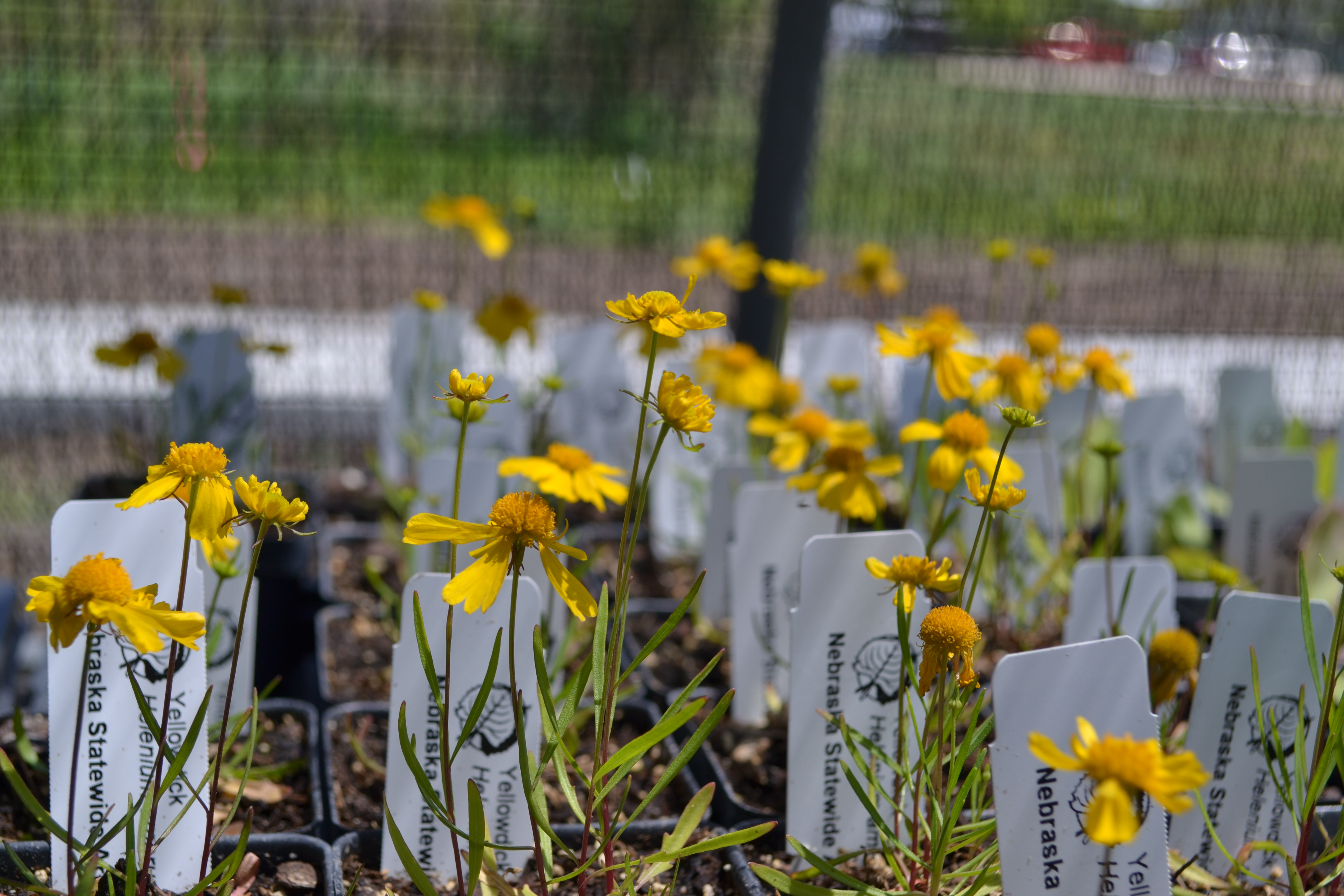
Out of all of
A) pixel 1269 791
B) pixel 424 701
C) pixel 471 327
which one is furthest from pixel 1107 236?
pixel 424 701

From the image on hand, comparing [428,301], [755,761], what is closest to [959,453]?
[755,761]

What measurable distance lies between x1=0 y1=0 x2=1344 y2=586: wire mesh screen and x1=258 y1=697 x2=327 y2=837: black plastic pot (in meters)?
0.60

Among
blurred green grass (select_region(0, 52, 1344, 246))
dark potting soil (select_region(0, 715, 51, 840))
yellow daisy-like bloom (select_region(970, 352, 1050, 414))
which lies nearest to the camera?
dark potting soil (select_region(0, 715, 51, 840))

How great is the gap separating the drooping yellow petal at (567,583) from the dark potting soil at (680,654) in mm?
482

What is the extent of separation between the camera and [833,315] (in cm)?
205

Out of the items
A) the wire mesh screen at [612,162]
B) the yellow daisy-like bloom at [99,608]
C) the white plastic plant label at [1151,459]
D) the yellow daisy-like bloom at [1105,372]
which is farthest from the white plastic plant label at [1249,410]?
the yellow daisy-like bloom at [99,608]

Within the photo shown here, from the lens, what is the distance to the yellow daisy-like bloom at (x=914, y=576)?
627mm

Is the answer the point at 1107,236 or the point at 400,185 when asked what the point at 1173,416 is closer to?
the point at 1107,236

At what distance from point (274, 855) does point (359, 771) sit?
0.52ft

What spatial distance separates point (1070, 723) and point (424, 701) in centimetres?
37

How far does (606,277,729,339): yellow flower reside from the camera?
0.54m

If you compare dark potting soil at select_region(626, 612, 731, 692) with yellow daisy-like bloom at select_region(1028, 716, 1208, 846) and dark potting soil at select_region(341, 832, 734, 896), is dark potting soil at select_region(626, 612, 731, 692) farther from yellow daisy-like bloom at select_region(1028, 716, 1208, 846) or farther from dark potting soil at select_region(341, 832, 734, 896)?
yellow daisy-like bloom at select_region(1028, 716, 1208, 846)

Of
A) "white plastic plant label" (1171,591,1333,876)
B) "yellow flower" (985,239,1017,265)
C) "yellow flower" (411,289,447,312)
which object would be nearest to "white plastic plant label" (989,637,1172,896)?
"white plastic plant label" (1171,591,1333,876)

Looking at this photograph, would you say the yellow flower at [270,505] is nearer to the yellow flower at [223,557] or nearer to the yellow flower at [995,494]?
the yellow flower at [223,557]
